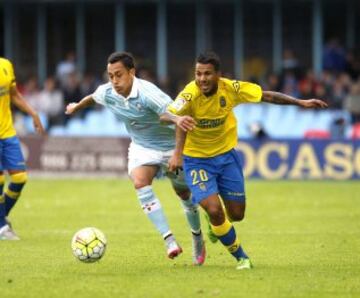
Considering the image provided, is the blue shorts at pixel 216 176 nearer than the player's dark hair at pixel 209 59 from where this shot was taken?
No

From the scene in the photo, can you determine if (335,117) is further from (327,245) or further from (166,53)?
(327,245)

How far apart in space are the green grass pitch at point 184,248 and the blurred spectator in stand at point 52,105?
7.23m

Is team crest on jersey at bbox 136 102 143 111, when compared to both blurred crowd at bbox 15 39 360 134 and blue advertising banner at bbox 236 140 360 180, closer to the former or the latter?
blue advertising banner at bbox 236 140 360 180

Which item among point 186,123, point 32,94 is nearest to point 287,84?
point 32,94

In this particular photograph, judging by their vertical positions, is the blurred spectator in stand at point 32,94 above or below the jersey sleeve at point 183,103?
below

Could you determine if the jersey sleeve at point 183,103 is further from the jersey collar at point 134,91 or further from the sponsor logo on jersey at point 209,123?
the jersey collar at point 134,91

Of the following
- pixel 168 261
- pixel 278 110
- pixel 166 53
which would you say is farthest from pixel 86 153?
pixel 168 261

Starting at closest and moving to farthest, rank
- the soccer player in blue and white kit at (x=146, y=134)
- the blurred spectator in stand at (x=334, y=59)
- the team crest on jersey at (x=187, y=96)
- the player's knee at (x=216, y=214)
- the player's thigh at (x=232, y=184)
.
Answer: the player's knee at (x=216, y=214) → the team crest on jersey at (x=187, y=96) → the player's thigh at (x=232, y=184) → the soccer player in blue and white kit at (x=146, y=134) → the blurred spectator in stand at (x=334, y=59)

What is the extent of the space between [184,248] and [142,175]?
214 centimetres

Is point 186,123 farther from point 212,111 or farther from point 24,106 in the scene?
point 24,106

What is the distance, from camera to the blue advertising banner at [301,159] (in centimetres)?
2422

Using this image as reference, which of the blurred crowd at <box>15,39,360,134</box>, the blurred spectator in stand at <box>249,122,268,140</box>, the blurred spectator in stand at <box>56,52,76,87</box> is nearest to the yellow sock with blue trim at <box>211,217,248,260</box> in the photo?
the blurred spectator in stand at <box>249,122,268,140</box>

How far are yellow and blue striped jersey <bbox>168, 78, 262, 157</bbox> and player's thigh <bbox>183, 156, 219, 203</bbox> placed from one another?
8 cm

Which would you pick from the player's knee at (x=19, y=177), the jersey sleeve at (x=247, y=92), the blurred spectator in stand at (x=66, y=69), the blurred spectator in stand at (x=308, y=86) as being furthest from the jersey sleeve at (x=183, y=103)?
the blurred spectator in stand at (x=66, y=69)
